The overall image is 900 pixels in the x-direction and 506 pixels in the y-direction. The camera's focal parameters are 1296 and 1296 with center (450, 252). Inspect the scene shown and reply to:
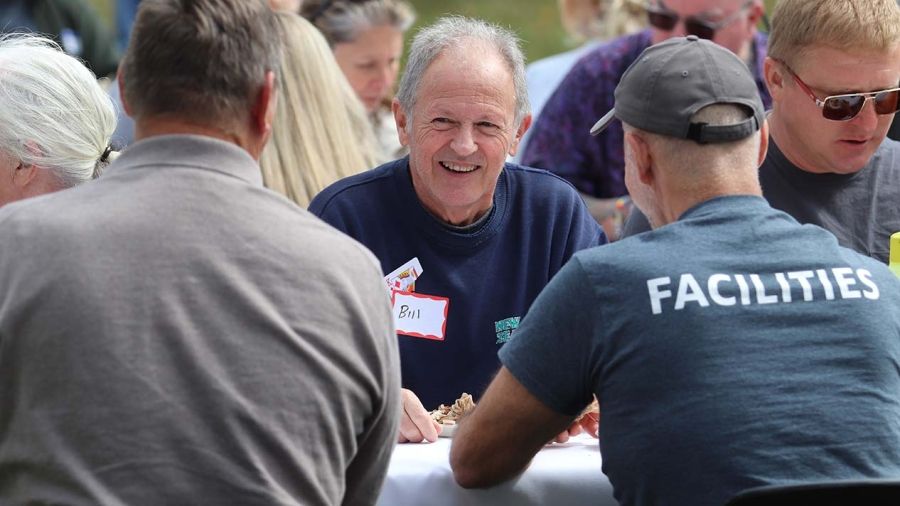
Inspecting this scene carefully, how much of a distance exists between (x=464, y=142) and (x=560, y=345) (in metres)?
1.13

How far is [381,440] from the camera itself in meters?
2.20

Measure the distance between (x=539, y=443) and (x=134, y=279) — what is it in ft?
2.63

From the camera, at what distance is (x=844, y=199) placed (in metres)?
3.43

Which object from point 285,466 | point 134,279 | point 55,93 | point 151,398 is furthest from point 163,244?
point 55,93

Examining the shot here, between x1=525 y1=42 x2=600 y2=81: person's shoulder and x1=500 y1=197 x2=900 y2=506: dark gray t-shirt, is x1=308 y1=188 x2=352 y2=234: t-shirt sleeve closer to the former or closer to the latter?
x1=500 y1=197 x2=900 y2=506: dark gray t-shirt

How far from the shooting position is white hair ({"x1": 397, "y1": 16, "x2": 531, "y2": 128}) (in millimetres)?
3287

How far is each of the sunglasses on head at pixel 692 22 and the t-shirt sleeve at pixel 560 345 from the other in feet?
10.3

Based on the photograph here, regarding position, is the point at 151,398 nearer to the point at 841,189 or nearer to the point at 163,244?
the point at 163,244

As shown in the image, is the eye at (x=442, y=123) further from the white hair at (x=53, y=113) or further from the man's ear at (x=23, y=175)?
the man's ear at (x=23, y=175)

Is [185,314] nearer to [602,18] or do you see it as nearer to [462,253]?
[462,253]

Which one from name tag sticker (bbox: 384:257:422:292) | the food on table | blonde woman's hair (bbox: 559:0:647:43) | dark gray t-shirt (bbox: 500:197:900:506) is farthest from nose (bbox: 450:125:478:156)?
blonde woman's hair (bbox: 559:0:647:43)

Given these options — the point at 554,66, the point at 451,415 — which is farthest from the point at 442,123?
the point at 554,66

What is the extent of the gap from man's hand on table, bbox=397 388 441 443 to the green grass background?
979 centimetres

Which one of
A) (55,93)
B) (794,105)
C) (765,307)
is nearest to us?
(765,307)
